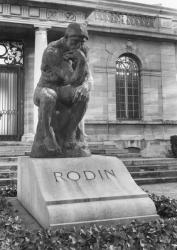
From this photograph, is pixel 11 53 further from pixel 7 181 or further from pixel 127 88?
pixel 7 181

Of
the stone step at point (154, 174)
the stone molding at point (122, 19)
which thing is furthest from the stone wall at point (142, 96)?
the stone step at point (154, 174)

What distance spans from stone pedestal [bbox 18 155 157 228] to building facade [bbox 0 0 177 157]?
400 inches

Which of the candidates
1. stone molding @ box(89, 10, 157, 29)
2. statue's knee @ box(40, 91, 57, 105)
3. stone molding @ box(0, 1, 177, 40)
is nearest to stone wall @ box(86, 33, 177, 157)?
stone molding @ box(0, 1, 177, 40)

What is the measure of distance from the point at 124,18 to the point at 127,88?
12.5 ft

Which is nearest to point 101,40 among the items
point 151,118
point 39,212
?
point 151,118

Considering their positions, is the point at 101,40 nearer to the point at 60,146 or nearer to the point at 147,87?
the point at 147,87

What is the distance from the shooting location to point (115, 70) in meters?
18.0

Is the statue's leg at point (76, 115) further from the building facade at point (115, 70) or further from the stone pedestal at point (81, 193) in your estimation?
the building facade at point (115, 70)

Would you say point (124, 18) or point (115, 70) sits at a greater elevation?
point (124, 18)

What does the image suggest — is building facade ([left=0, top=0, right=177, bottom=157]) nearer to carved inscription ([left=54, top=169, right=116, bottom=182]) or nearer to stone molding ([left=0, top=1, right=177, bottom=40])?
stone molding ([left=0, top=1, right=177, bottom=40])

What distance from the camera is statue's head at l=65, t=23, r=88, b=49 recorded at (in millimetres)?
4621

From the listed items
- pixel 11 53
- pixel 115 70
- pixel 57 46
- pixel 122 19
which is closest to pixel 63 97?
pixel 57 46

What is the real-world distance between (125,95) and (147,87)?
52.8 inches

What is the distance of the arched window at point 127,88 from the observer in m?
18.3
